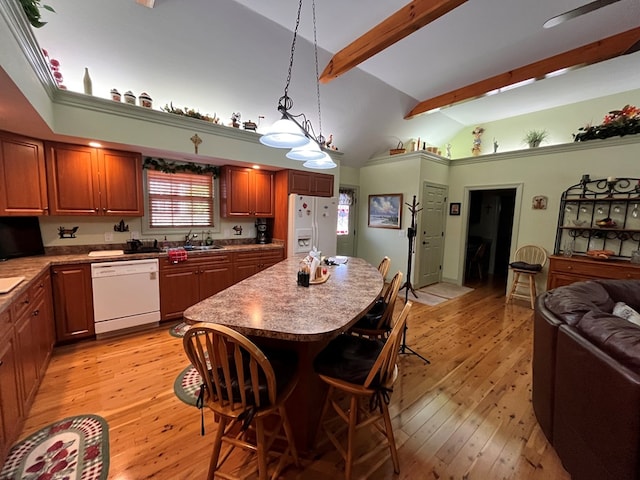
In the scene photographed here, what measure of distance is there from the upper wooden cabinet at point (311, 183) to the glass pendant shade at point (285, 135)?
2.30 m

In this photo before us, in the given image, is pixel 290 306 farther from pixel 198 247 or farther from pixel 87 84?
pixel 87 84

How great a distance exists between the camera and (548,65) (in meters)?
3.32

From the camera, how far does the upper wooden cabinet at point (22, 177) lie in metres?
2.44

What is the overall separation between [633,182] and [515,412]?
Answer: 13.0ft

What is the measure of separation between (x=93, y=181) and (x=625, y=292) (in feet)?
18.4

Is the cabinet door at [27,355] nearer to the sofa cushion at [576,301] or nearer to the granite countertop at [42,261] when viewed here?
the granite countertop at [42,261]

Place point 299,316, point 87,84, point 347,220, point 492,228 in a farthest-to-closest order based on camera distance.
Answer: point 492,228 → point 347,220 → point 87,84 → point 299,316

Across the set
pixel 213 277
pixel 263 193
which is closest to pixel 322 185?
pixel 263 193

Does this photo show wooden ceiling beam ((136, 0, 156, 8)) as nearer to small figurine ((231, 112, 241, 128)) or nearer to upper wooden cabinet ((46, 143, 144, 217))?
small figurine ((231, 112, 241, 128))

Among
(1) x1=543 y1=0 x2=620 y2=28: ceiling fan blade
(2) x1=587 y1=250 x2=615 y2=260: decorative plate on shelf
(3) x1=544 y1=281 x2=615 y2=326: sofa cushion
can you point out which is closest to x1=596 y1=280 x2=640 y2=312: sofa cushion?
(3) x1=544 y1=281 x2=615 y2=326: sofa cushion

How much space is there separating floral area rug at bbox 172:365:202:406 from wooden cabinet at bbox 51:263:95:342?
1.39 meters

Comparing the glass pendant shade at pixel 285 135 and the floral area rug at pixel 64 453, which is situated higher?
the glass pendant shade at pixel 285 135

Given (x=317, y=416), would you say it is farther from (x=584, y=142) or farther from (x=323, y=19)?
(x=584, y=142)

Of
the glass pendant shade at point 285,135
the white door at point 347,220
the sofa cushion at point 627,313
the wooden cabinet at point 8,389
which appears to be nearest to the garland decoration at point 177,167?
the glass pendant shade at point 285,135
